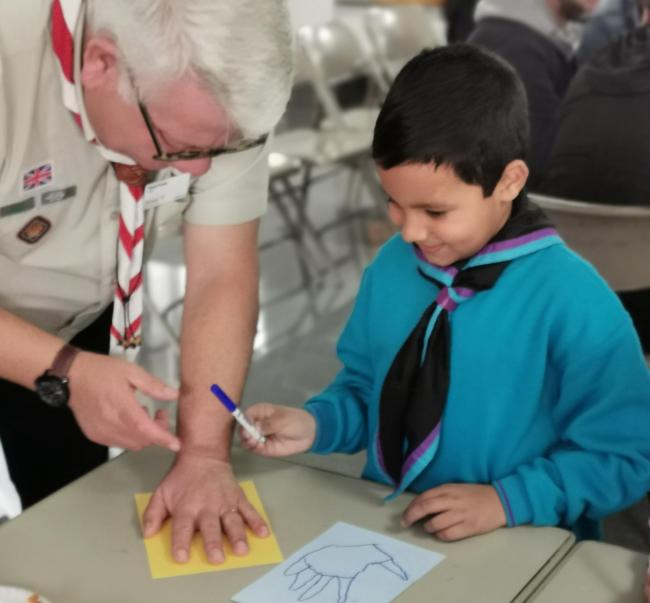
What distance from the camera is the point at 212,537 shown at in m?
1.32

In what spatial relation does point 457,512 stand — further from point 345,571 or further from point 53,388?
point 53,388

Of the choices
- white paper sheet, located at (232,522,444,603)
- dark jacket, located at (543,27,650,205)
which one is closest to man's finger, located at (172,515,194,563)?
white paper sheet, located at (232,522,444,603)

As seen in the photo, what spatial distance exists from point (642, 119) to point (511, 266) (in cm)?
111

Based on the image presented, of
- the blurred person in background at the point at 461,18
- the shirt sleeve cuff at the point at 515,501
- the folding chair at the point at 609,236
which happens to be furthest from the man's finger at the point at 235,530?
the blurred person in background at the point at 461,18

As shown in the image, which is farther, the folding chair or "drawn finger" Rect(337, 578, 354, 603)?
the folding chair

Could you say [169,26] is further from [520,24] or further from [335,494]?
[520,24]

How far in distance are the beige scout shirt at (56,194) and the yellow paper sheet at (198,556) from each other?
464 millimetres

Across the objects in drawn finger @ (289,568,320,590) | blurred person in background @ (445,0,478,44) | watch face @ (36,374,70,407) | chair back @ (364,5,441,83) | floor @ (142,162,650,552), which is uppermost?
watch face @ (36,374,70,407)

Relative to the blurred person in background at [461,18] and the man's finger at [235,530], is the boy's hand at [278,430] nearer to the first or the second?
the man's finger at [235,530]

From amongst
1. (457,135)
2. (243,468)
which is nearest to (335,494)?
(243,468)

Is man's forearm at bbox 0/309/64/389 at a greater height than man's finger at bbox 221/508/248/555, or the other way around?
man's forearm at bbox 0/309/64/389

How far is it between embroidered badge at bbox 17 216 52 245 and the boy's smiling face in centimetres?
51

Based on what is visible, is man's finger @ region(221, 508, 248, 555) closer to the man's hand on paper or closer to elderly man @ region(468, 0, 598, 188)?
the man's hand on paper

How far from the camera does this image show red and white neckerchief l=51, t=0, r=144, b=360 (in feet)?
4.47
